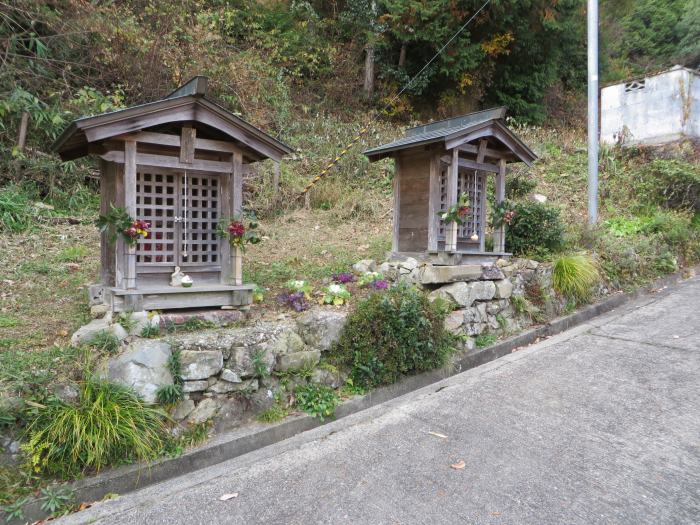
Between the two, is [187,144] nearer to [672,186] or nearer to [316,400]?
[316,400]

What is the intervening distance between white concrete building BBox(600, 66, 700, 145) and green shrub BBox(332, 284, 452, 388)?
11478 millimetres

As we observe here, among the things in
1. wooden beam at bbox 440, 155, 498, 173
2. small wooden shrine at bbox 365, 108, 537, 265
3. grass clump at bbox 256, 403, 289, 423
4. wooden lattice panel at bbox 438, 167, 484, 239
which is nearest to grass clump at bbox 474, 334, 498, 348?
small wooden shrine at bbox 365, 108, 537, 265

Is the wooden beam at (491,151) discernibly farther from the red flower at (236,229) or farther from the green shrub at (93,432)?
the green shrub at (93,432)

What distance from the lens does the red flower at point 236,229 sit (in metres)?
4.28

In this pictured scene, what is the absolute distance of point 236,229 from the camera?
4.28 meters

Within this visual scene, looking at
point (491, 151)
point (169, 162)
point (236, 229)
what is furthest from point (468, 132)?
point (169, 162)

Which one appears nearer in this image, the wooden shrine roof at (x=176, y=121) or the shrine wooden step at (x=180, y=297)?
the wooden shrine roof at (x=176, y=121)

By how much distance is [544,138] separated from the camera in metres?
13.4

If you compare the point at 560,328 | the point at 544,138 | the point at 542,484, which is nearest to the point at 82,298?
the point at 542,484

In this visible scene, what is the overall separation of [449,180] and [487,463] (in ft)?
11.7

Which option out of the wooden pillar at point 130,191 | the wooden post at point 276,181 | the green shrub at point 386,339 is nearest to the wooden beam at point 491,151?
Answer: the green shrub at point 386,339

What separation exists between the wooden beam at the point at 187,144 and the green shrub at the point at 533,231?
4830mm

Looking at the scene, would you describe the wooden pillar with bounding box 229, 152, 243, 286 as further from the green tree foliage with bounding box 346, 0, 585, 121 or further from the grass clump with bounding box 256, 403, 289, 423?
the green tree foliage with bounding box 346, 0, 585, 121

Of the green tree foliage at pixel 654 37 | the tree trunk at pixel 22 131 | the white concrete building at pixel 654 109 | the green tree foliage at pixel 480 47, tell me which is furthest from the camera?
the green tree foliage at pixel 654 37
